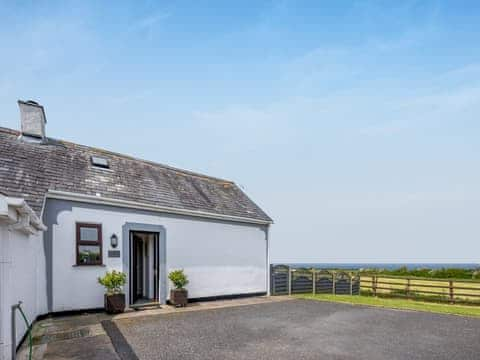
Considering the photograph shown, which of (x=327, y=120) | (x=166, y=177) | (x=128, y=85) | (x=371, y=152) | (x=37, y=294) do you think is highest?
(x=128, y=85)

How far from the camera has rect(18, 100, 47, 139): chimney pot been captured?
35.4 ft

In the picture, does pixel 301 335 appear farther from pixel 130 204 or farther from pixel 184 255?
pixel 130 204

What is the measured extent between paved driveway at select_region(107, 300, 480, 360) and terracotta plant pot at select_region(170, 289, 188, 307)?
115cm

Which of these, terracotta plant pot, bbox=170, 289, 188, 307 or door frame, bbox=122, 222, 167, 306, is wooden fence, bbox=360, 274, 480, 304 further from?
door frame, bbox=122, 222, 167, 306

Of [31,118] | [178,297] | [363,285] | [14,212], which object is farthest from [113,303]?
[363,285]

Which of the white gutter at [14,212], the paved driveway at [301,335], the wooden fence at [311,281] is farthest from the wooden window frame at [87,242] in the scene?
the wooden fence at [311,281]

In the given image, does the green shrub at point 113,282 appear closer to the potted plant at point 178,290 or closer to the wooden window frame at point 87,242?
the wooden window frame at point 87,242

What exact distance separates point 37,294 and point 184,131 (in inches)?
405

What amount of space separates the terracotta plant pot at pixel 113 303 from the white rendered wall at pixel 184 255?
0.41 meters

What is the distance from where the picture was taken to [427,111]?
13.3 m

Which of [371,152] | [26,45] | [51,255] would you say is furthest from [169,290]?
Answer: [371,152]

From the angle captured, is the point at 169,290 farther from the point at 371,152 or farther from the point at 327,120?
the point at 371,152

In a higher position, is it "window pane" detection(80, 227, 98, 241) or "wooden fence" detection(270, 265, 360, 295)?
"window pane" detection(80, 227, 98, 241)

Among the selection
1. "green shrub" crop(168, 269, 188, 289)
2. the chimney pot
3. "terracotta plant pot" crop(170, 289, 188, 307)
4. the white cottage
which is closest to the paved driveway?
"terracotta plant pot" crop(170, 289, 188, 307)
